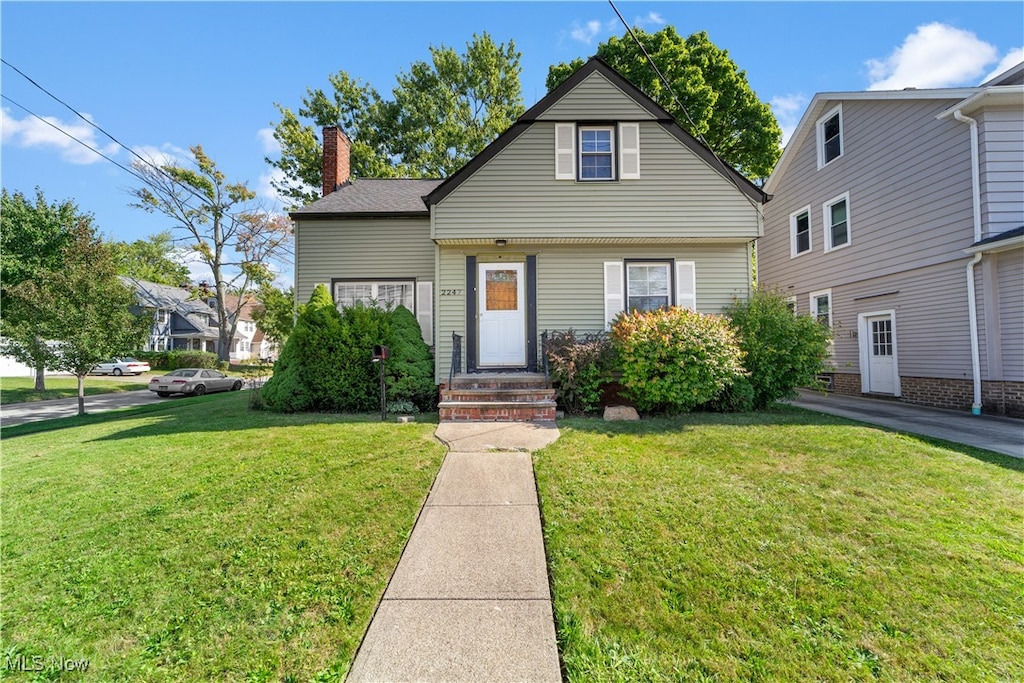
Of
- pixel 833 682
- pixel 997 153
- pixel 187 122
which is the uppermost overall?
pixel 187 122

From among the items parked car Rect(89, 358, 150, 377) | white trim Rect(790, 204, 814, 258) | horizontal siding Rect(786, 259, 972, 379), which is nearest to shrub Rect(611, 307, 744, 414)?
horizontal siding Rect(786, 259, 972, 379)

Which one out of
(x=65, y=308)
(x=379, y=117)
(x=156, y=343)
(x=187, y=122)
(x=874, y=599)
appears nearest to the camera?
(x=874, y=599)

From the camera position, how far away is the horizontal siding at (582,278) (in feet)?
29.3

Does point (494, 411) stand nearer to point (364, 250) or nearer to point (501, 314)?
point (501, 314)

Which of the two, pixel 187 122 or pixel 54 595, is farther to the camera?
pixel 187 122

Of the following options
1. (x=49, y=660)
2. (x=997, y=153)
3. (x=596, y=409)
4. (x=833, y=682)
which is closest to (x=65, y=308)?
(x=49, y=660)

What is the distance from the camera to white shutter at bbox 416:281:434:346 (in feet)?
32.9

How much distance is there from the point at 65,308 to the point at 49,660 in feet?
46.3

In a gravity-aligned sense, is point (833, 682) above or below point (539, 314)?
below

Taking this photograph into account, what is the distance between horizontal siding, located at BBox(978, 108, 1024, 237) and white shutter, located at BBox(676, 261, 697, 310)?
19.4ft

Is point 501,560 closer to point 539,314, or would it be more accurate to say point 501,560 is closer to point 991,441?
point 539,314

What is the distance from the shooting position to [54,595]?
8.47 feet

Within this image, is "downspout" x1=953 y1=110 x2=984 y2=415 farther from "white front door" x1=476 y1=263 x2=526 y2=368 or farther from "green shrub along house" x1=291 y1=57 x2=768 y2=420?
"white front door" x1=476 y1=263 x2=526 y2=368

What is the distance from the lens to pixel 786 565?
9.32 feet
